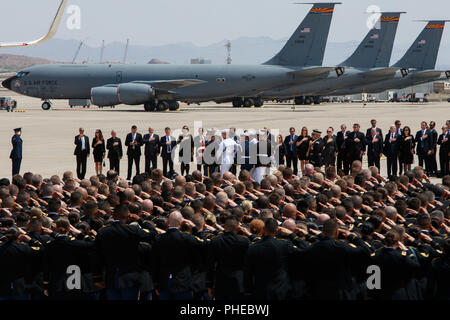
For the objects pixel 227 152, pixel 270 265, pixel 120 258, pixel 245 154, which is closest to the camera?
pixel 270 265

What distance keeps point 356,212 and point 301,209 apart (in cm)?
91

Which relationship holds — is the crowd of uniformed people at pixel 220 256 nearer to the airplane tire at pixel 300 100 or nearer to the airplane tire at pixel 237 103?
the airplane tire at pixel 237 103

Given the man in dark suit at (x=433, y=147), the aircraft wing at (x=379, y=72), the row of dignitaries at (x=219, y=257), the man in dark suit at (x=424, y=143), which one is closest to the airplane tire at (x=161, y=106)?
the aircraft wing at (x=379, y=72)

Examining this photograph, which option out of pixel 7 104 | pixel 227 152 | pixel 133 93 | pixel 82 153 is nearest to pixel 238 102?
pixel 133 93

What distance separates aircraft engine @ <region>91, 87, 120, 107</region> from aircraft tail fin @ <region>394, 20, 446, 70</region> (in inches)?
1867

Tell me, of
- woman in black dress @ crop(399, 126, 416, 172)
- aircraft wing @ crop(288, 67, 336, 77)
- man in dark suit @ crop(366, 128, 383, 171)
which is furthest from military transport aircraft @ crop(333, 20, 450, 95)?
woman in black dress @ crop(399, 126, 416, 172)

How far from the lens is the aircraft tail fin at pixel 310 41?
65.3 meters

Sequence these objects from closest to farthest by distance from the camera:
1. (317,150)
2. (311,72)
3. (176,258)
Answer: (176,258), (317,150), (311,72)

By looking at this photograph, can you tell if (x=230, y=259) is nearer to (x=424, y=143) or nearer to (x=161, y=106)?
(x=424, y=143)

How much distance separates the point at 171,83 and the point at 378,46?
118 ft

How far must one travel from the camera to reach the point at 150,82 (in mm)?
60875

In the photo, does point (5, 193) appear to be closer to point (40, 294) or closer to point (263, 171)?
point (40, 294)

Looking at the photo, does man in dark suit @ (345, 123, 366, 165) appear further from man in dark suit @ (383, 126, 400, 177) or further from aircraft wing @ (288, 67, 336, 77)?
aircraft wing @ (288, 67, 336, 77)
